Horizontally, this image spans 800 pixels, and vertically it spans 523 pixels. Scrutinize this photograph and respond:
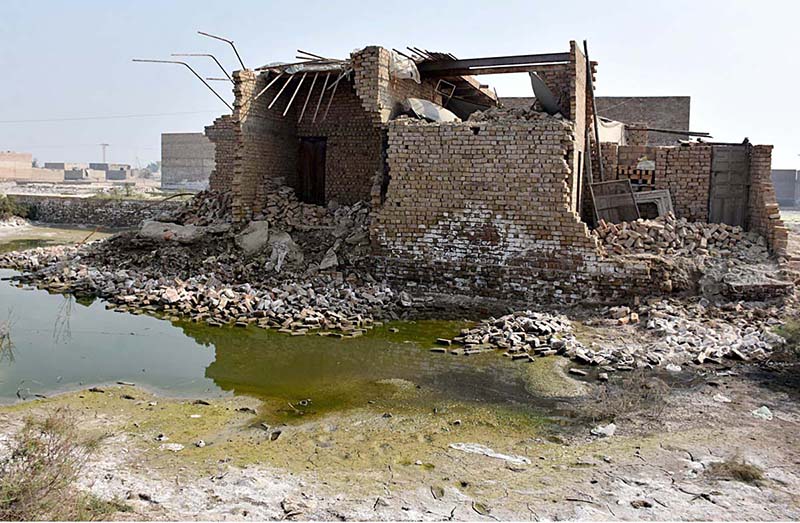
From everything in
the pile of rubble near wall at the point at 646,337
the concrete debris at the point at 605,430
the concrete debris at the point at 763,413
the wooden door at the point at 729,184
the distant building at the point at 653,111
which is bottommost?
the concrete debris at the point at 605,430

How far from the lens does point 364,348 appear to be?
27.8ft

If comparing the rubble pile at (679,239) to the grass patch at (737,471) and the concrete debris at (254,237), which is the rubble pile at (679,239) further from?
the concrete debris at (254,237)

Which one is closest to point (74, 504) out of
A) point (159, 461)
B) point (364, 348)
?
point (159, 461)

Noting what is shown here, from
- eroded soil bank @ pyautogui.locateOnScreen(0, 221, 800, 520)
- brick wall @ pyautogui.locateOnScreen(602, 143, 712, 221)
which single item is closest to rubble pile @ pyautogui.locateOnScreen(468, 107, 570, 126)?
brick wall @ pyautogui.locateOnScreen(602, 143, 712, 221)

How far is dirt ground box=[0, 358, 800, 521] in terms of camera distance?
160 inches

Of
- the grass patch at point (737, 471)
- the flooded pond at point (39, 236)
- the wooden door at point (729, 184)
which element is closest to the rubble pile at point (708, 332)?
the wooden door at point (729, 184)

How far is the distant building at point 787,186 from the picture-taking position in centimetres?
3316

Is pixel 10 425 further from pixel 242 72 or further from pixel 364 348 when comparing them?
pixel 242 72

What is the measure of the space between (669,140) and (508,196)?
12.4 meters

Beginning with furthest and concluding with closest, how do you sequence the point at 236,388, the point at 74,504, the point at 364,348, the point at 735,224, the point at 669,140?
the point at 669,140, the point at 735,224, the point at 364,348, the point at 236,388, the point at 74,504

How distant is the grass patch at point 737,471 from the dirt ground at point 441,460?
41 mm

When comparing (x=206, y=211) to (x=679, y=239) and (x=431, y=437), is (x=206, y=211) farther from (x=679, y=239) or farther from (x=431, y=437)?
(x=431, y=437)

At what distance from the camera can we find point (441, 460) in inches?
195

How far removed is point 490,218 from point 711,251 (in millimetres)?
3521
